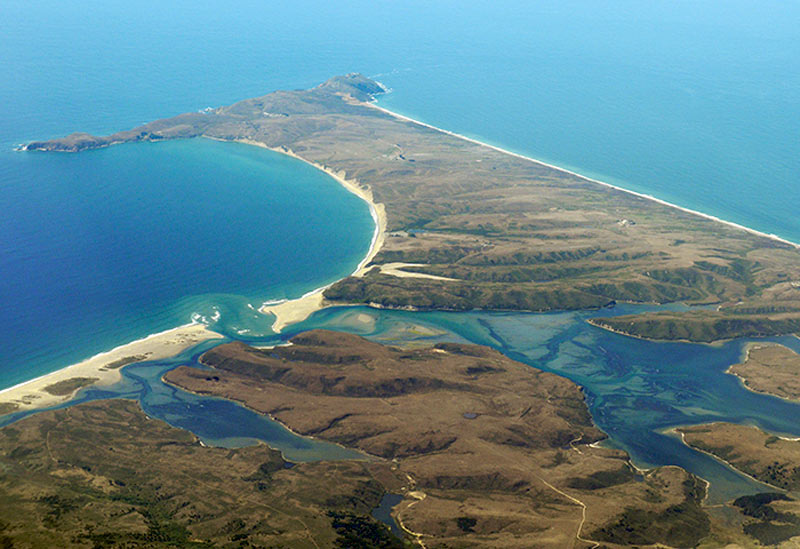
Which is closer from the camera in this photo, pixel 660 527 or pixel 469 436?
pixel 660 527

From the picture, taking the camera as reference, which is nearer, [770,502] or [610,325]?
[770,502]

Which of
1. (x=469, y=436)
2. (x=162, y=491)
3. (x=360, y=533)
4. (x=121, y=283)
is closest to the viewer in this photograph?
(x=360, y=533)

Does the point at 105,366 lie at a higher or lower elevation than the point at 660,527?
higher

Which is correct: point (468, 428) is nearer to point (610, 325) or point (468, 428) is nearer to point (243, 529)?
point (243, 529)

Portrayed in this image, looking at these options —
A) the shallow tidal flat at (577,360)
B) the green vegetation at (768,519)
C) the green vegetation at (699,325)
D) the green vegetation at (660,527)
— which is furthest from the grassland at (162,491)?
the green vegetation at (699,325)

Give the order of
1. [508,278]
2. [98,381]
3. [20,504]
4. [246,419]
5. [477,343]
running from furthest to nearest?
[508,278] < [477,343] < [98,381] < [246,419] < [20,504]

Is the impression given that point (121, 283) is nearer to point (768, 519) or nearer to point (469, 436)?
point (469, 436)

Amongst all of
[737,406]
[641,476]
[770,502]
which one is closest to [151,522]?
[641,476]

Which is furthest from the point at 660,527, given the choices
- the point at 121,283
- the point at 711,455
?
the point at 121,283

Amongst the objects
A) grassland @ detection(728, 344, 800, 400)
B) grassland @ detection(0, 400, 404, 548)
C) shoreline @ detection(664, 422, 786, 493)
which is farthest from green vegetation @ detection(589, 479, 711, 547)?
grassland @ detection(728, 344, 800, 400)
